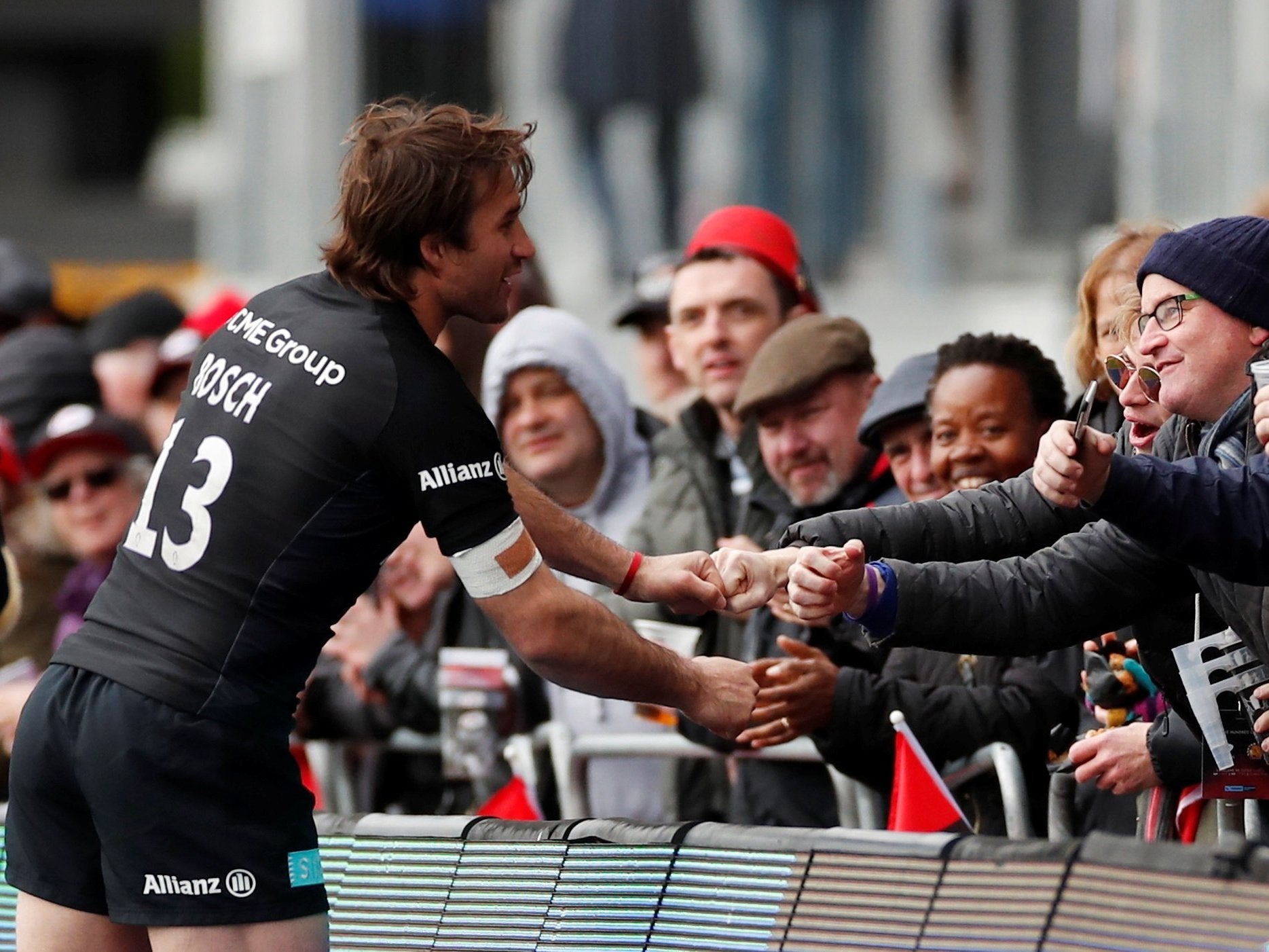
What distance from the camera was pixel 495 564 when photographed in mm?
3859

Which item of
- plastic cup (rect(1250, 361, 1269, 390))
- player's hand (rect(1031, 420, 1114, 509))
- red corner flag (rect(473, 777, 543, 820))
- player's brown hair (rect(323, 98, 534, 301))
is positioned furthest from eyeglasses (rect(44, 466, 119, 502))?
plastic cup (rect(1250, 361, 1269, 390))

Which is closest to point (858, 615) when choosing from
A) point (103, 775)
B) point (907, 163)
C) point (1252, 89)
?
point (103, 775)

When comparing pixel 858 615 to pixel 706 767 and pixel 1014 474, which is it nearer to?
pixel 1014 474

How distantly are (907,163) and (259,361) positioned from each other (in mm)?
9734

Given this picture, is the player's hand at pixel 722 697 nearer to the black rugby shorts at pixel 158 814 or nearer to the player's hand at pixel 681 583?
the player's hand at pixel 681 583

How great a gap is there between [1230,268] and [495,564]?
55.6 inches

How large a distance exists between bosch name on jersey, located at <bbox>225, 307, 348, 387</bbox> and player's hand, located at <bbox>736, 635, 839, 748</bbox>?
1.53 meters

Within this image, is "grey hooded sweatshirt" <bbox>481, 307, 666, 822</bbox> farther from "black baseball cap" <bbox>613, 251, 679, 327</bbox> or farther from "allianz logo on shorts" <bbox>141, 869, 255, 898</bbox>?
"allianz logo on shorts" <bbox>141, 869, 255, 898</bbox>

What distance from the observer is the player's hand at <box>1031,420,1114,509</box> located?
344 cm

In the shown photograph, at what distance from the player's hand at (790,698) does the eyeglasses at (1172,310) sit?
143 centimetres

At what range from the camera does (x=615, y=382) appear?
6660mm

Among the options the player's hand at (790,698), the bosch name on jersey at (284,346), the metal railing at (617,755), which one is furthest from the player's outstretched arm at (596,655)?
the metal railing at (617,755)

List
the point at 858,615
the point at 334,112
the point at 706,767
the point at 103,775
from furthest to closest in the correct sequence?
the point at 334,112
the point at 706,767
the point at 858,615
the point at 103,775

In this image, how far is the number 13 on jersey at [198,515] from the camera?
3820mm
